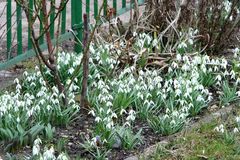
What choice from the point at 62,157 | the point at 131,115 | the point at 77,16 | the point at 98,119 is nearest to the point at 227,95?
the point at 131,115

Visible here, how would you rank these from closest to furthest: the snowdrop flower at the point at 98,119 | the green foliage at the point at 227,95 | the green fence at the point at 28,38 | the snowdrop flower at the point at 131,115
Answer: the snowdrop flower at the point at 98,119
the snowdrop flower at the point at 131,115
the green foliage at the point at 227,95
the green fence at the point at 28,38

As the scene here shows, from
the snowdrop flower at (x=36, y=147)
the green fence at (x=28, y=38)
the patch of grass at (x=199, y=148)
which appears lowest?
the patch of grass at (x=199, y=148)

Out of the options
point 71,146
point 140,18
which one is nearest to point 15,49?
point 140,18

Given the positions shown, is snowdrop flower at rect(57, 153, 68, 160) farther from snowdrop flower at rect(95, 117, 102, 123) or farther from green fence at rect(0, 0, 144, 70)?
green fence at rect(0, 0, 144, 70)

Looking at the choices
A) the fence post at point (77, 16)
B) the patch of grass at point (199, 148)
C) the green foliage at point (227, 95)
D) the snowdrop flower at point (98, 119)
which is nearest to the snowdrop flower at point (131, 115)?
the snowdrop flower at point (98, 119)

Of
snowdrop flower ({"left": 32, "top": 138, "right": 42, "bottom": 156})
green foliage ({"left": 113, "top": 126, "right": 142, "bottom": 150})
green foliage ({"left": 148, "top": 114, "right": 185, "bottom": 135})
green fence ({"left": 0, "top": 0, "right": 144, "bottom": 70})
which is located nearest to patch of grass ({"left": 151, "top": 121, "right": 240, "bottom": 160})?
green foliage ({"left": 148, "top": 114, "right": 185, "bottom": 135})

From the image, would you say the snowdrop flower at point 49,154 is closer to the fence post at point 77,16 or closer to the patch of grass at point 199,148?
the patch of grass at point 199,148

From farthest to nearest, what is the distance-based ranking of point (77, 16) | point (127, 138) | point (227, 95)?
point (77, 16)
point (227, 95)
point (127, 138)

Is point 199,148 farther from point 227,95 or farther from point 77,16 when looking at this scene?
point 77,16

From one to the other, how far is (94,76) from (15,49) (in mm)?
1490

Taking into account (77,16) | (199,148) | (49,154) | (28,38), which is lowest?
(199,148)

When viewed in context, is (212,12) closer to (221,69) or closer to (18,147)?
(221,69)

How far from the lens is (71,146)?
6.00 meters

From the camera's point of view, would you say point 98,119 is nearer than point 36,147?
No
